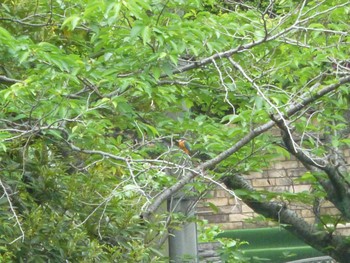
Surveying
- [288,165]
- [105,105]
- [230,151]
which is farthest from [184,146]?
[288,165]

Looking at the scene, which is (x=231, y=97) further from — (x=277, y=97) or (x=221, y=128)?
(x=277, y=97)

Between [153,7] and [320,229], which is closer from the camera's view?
[153,7]

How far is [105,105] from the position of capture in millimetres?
5219

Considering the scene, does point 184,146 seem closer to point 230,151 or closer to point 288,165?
point 230,151

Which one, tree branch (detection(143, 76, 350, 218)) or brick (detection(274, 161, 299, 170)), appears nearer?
tree branch (detection(143, 76, 350, 218))

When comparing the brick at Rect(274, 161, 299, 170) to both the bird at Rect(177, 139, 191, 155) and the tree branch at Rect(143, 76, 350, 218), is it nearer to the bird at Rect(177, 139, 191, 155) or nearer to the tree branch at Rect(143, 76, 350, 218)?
the bird at Rect(177, 139, 191, 155)

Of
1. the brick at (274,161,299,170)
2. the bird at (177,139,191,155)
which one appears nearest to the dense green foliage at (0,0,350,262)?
the bird at (177,139,191,155)

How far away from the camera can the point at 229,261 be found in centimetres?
802

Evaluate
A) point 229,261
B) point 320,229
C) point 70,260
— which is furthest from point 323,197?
point 70,260

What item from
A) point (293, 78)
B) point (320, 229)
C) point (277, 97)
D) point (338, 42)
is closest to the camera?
point (277, 97)

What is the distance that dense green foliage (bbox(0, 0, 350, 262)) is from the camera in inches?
201

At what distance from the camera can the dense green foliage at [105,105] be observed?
5.10 m

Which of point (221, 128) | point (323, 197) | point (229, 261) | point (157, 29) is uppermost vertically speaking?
point (157, 29)

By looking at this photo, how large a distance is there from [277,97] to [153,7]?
110cm
